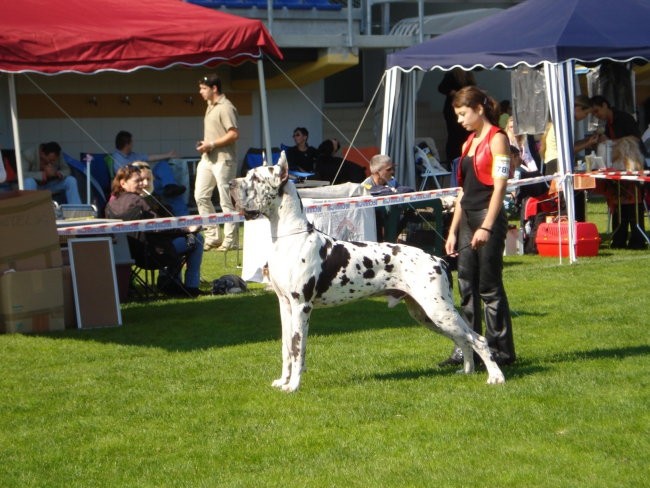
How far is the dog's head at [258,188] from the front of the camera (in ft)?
24.0

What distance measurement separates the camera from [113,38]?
10656 millimetres

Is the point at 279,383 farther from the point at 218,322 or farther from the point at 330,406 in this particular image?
the point at 218,322

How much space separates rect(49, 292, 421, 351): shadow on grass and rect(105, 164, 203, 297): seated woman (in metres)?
0.44

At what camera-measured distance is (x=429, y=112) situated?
2456 centimetres

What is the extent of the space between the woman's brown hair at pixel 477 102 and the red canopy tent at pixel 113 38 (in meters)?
3.93

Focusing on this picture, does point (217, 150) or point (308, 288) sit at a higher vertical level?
point (217, 150)

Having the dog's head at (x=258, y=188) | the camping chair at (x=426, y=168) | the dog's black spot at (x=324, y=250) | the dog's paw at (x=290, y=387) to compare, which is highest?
the dog's head at (x=258, y=188)

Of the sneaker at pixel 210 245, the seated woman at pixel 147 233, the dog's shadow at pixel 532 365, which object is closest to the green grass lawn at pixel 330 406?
the dog's shadow at pixel 532 365

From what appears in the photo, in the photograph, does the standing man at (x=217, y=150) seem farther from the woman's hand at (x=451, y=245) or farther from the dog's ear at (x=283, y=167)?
the dog's ear at (x=283, y=167)

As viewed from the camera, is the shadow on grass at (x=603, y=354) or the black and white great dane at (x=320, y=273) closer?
the black and white great dane at (x=320, y=273)

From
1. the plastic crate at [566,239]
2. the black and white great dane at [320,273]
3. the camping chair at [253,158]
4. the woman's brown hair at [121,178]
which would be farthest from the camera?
the camping chair at [253,158]

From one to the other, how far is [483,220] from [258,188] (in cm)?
141

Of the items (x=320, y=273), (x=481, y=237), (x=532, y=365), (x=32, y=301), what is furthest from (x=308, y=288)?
(x=32, y=301)

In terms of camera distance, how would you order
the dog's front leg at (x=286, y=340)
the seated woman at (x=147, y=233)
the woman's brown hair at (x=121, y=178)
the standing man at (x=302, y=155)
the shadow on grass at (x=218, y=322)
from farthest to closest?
the standing man at (x=302, y=155) < the woman's brown hair at (x=121, y=178) < the seated woman at (x=147, y=233) < the shadow on grass at (x=218, y=322) < the dog's front leg at (x=286, y=340)
